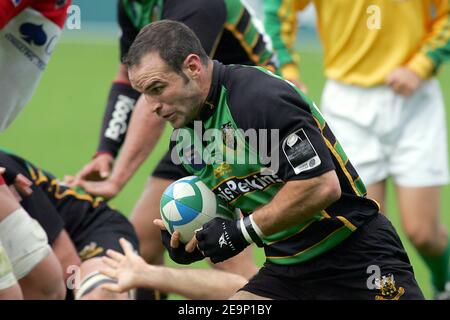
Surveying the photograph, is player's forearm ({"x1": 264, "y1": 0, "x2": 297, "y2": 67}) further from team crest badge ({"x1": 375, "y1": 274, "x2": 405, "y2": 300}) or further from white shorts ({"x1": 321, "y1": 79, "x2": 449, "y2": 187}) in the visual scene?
team crest badge ({"x1": 375, "y1": 274, "x2": 405, "y2": 300})

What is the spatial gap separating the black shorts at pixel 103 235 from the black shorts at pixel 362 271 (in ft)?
4.68

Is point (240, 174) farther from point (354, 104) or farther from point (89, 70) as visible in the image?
point (89, 70)

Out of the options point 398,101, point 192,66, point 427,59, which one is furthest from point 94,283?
point 427,59

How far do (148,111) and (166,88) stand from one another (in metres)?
1.56

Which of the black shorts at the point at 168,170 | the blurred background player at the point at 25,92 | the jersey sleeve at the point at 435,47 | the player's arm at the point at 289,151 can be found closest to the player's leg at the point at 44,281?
the blurred background player at the point at 25,92

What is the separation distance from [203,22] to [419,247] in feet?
6.89

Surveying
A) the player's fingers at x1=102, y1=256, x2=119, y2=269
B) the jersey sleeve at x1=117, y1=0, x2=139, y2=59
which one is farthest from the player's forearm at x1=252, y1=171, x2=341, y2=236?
the jersey sleeve at x1=117, y1=0, x2=139, y2=59

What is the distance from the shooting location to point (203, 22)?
5.70 m

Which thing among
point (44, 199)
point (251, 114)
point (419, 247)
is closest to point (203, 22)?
point (44, 199)

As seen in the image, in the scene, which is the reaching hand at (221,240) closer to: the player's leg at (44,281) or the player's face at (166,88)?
the player's face at (166,88)

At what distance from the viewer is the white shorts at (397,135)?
6.84m

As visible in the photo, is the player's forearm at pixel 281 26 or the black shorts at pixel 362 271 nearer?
the black shorts at pixel 362 271

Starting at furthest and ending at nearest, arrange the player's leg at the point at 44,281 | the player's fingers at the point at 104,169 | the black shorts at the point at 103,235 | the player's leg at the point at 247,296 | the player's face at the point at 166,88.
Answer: the player's fingers at the point at 104,169 < the black shorts at the point at 103,235 < the player's leg at the point at 44,281 < the player's leg at the point at 247,296 < the player's face at the point at 166,88

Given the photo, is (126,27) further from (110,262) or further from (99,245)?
(110,262)
